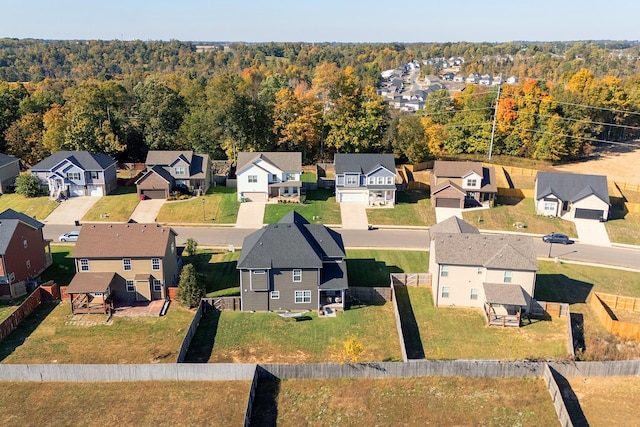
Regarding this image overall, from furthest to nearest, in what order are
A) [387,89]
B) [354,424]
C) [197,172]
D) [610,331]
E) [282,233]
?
[387,89], [197,172], [282,233], [610,331], [354,424]

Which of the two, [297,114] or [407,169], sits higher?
[297,114]

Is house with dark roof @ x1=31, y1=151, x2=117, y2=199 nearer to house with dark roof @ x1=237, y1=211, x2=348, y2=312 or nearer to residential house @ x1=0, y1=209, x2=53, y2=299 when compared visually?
residential house @ x1=0, y1=209, x2=53, y2=299

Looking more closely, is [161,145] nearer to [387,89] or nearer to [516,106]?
[516,106]

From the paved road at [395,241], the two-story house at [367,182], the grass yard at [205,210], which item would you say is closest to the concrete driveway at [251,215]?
the grass yard at [205,210]

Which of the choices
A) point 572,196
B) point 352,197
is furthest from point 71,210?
point 572,196

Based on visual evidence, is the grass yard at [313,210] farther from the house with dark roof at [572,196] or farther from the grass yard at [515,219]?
the house with dark roof at [572,196]

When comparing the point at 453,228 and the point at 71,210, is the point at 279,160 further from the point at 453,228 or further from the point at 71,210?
the point at 453,228

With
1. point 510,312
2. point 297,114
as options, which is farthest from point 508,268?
point 297,114
